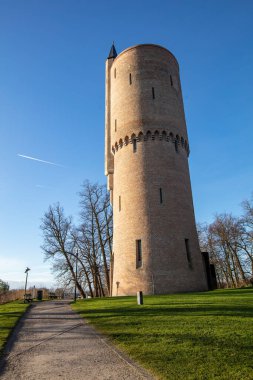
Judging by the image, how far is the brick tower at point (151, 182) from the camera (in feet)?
66.8

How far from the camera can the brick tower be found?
Result: 802 inches

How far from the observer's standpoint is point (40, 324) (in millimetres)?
10133

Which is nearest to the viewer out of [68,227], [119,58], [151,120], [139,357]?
[139,357]

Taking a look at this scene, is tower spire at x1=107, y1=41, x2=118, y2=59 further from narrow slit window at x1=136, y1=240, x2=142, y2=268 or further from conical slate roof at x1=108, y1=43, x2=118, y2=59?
narrow slit window at x1=136, y1=240, x2=142, y2=268

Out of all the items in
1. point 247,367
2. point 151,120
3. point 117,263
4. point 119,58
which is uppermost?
point 119,58

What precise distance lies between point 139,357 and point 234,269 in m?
39.7

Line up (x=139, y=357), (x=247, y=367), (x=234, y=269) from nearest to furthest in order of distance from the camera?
(x=247, y=367) → (x=139, y=357) → (x=234, y=269)

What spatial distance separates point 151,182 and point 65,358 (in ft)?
56.6

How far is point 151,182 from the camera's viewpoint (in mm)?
22234

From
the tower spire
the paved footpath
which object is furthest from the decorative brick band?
the paved footpath

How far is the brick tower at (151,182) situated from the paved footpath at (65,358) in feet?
40.8

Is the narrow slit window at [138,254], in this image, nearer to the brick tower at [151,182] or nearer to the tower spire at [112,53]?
the brick tower at [151,182]

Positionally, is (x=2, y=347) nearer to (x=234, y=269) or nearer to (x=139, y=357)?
(x=139, y=357)

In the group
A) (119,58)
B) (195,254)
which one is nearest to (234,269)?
(195,254)
